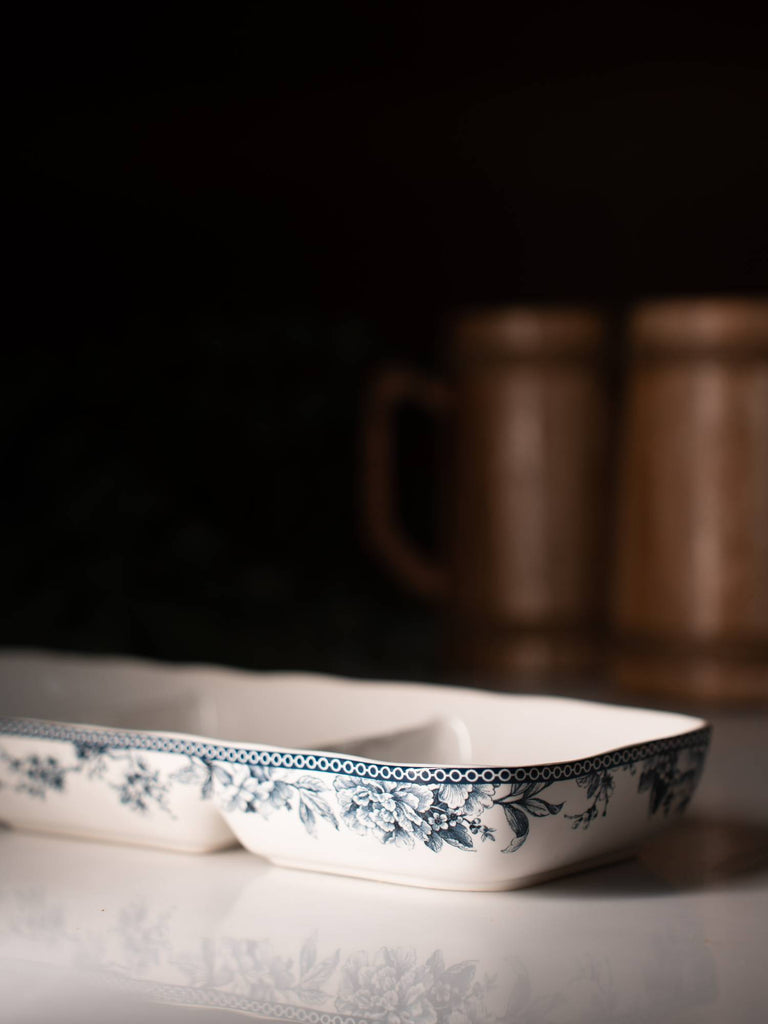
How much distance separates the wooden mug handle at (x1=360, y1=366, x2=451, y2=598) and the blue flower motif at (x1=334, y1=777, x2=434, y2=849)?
0.54 metres

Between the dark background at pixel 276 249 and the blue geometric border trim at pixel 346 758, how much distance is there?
1.91 feet

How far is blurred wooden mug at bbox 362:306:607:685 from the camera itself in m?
0.90

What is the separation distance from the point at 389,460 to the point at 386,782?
56cm

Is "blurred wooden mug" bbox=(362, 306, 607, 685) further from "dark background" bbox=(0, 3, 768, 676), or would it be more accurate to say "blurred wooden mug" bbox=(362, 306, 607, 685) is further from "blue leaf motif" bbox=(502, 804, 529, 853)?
"blue leaf motif" bbox=(502, 804, 529, 853)

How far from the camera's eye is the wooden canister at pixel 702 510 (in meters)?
0.81

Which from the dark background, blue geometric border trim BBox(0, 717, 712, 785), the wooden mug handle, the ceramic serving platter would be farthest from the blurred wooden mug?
blue geometric border trim BBox(0, 717, 712, 785)

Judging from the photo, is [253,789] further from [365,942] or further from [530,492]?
[530,492]

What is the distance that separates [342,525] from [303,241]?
22cm

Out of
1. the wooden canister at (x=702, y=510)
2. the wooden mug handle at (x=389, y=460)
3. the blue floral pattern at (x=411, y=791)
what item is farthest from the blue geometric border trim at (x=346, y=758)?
the wooden mug handle at (x=389, y=460)

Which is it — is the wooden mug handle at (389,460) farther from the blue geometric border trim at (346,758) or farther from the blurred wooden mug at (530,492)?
the blue geometric border trim at (346,758)

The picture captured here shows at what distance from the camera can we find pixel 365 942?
0.38 m

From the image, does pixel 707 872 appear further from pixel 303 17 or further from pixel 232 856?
pixel 303 17

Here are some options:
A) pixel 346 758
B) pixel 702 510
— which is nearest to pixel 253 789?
pixel 346 758

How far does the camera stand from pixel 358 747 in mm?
474
